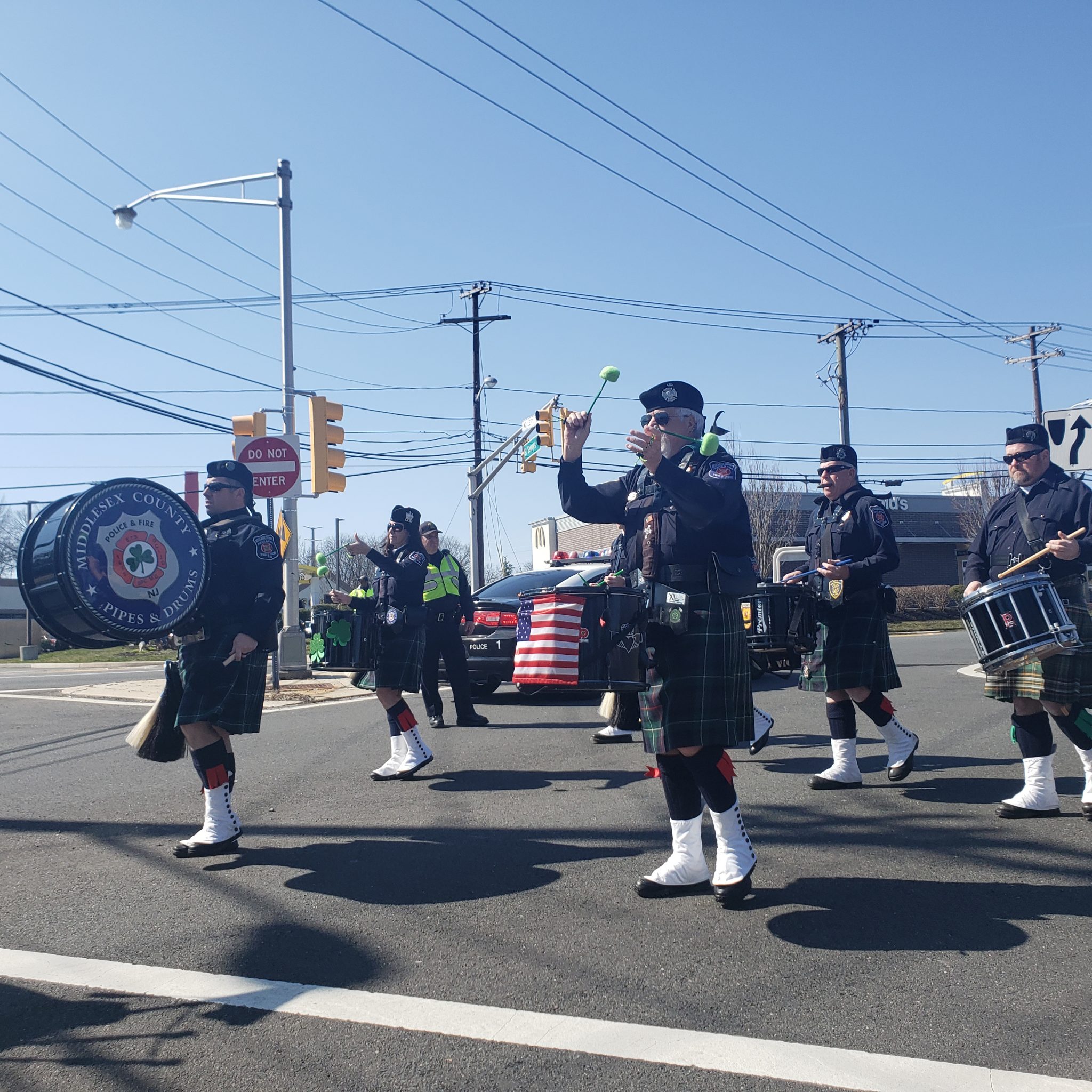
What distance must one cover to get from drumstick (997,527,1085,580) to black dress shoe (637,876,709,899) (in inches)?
89.7

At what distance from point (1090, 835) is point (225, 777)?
414 cm

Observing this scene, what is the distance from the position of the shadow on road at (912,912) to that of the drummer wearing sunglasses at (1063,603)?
1.26m

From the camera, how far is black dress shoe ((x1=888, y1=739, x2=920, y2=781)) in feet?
20.4

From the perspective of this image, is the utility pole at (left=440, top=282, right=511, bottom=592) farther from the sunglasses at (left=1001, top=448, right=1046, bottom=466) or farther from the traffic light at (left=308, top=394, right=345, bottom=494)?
A: the sunglasses at (left=1001, top=448, right=1046, bottom=466)

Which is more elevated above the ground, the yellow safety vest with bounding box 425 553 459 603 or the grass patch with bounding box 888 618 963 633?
the yellow safety vest with bounding box 425 553 459 603

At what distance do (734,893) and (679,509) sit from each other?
1475 millimetres

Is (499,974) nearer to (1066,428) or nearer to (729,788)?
(729,788)

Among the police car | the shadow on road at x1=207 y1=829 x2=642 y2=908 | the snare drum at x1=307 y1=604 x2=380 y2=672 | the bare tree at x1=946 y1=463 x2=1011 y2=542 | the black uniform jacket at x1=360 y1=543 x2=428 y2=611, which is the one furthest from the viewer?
the bare tree at x1=946 y1=463 x2=1011 y2=542

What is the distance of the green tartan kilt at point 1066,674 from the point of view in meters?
5.11

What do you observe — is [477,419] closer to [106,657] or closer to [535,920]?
[106,657]

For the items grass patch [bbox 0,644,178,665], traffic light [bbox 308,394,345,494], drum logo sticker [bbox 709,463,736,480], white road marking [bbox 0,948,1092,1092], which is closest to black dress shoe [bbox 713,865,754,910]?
white road marking [bbox 0,948,1092,1092]

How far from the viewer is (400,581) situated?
7.26 m

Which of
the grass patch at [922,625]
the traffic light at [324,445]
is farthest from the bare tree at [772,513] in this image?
the traffic light at [324,445]

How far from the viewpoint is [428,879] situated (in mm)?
4469
